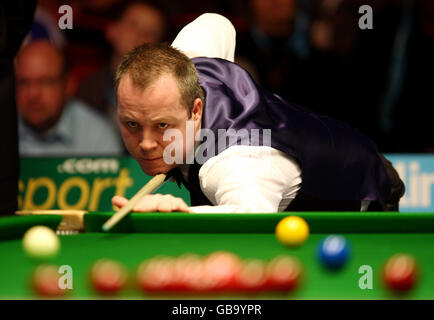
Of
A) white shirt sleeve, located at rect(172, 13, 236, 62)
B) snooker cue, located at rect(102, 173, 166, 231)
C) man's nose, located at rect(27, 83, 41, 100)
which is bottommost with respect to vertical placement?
snooker cue, located at rect(102, 173, 166, 231)

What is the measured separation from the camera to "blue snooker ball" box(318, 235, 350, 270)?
2.01m

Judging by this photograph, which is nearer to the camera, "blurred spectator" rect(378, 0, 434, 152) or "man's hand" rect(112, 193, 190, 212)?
"man's hand" rect(112, 193, 190, 212)

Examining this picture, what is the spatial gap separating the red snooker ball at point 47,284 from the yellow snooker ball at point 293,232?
76 centimetres

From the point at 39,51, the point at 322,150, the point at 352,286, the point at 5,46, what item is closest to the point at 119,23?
the point at 39,51

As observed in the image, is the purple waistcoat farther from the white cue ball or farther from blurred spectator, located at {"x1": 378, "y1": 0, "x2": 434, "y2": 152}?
blurred spectator, located at {"x1": 378, "y1": 0, "x2": 434, "y2": 152}

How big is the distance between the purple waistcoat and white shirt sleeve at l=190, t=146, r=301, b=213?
0.07 metres

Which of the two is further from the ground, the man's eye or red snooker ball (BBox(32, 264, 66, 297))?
the man's eye

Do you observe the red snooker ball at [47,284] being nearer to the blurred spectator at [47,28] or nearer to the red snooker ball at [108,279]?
the red snooker ball at [108,279]

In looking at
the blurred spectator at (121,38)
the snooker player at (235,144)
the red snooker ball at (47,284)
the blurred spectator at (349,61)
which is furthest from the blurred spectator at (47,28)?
the red snooker ball at (47,284)

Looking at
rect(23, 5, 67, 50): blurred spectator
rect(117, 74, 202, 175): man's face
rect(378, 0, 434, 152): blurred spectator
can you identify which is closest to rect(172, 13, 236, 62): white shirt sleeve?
rect(117, 74, 202, 175): man's face

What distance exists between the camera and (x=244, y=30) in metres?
6.39

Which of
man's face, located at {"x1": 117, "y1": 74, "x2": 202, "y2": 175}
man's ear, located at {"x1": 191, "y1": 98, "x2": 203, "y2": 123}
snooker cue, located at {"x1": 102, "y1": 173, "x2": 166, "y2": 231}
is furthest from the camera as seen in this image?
man's ear, located at {"x1": 191, "y1": 98, "x2": 203, "y2": 123}

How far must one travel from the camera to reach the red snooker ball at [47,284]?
5.70 feet

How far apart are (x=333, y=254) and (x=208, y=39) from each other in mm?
2009
